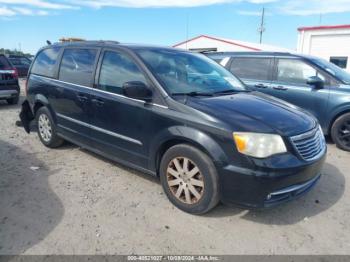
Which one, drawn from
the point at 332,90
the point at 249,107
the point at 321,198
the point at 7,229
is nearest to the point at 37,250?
the point at 7,229

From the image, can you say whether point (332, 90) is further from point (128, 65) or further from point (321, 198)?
point (128, 65)

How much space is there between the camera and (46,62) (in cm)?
547

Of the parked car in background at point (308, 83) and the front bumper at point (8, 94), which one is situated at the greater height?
the parked car in background at point (308, 83)

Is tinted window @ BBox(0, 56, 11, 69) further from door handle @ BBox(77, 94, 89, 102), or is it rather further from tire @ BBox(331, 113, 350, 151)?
tire @ BBox(331, 113, 350, 151)

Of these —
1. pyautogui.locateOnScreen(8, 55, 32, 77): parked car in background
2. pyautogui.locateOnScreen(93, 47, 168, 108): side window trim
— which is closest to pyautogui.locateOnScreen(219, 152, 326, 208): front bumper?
pyautogui.locateOnScreen(93, 47, 168, 108): side window trim

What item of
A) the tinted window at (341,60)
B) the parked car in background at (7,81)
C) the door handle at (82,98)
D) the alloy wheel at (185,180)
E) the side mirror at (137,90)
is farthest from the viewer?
the tinted window at (341,60)

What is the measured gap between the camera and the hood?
10.0 ft

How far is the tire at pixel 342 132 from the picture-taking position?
5.87 m

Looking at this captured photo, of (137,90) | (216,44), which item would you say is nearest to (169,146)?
(137,90)

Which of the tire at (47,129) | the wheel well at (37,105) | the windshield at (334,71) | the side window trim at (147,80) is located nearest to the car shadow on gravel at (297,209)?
the side window trim at (147,80)

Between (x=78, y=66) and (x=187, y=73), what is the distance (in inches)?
68.8

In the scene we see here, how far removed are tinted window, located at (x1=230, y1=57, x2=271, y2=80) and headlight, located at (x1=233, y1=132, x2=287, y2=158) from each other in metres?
4.31

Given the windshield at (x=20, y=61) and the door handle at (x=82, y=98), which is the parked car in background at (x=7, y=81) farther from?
the windshield at (x=20, y=61)

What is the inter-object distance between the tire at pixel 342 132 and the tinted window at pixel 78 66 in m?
4.58
